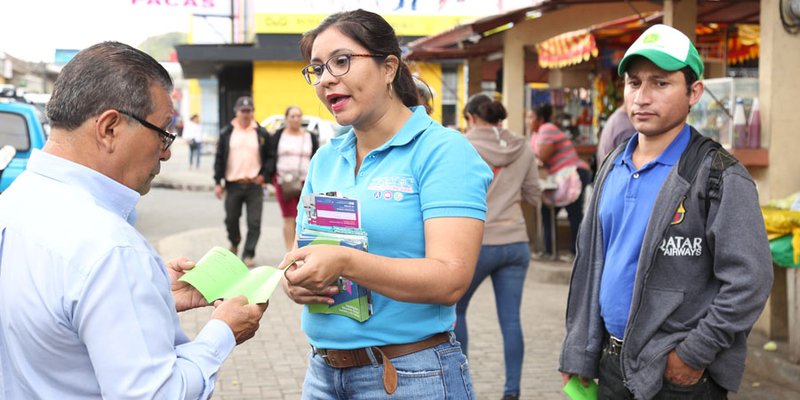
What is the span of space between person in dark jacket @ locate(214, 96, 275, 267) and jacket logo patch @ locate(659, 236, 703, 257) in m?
8.56

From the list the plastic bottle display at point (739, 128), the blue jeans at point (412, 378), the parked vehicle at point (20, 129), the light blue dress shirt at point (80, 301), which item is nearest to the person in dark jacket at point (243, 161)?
the parked vehicle at point (20, 129)

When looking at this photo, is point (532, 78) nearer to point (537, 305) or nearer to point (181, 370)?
point (537, 305)

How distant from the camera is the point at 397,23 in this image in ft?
92.8

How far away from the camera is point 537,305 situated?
9820 mm

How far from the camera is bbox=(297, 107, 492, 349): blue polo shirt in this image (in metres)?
2.75

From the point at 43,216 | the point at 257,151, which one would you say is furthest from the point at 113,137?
the point at 257,151

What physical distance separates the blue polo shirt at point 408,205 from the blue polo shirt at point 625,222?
29.2 inches

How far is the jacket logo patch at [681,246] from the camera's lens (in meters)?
3.19

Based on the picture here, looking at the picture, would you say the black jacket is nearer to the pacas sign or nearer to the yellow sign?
the pacas sign

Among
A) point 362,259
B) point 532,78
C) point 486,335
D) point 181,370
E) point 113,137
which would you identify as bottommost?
point 486,335

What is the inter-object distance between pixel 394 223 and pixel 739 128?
550 centimetres

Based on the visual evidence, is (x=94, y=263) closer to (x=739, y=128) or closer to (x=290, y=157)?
(x=739, y=128)

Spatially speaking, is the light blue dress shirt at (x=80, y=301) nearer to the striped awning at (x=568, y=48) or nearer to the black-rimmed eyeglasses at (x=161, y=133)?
the black-rimmed eyeglasses at (x=161, y=133)

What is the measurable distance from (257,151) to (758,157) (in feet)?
19.8
